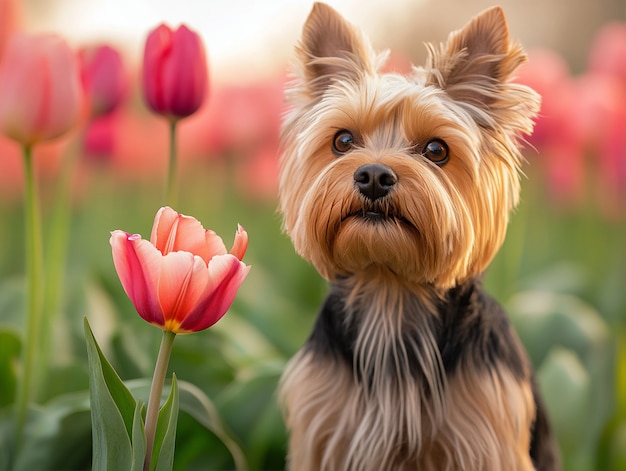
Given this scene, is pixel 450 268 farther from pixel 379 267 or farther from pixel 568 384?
pixel 568 384

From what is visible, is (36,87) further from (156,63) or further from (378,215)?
(378,215)

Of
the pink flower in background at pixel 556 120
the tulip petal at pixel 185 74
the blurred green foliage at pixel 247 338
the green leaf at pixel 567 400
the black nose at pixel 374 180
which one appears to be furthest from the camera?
the pink flower in background at pixel 556 120

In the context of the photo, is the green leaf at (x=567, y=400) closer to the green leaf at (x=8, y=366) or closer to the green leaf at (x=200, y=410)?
the green leaf at (x=200, y=410)

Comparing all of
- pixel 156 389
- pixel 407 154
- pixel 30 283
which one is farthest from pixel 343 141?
pixel 30 283

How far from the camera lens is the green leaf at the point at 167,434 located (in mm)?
1493

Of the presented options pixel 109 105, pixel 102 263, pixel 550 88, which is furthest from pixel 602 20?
pixel 109 105

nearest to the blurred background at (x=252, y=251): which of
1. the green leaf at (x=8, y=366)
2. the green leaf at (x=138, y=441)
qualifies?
the green leaf at (x=8, y=366)

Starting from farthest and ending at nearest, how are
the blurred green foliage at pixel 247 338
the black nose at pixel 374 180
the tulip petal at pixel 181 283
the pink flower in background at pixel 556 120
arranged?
the pink flower in background at pixel 556 120 < the blurred green foliage at pixel 247 338 < the black nose at pixel 374 180 < the tulip petal at pixel 181 283

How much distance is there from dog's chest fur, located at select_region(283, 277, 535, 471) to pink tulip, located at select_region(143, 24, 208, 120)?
56 cm

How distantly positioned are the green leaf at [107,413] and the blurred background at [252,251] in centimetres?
39

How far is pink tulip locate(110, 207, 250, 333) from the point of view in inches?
55.4

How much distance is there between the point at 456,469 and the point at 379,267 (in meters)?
0.49

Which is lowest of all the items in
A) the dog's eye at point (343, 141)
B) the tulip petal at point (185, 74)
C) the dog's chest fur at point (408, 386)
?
the dog's chest fur at point (408, 386)

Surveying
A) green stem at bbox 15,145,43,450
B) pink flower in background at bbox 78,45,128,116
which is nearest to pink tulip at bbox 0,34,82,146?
green stem at bbox 15,145,43,450
